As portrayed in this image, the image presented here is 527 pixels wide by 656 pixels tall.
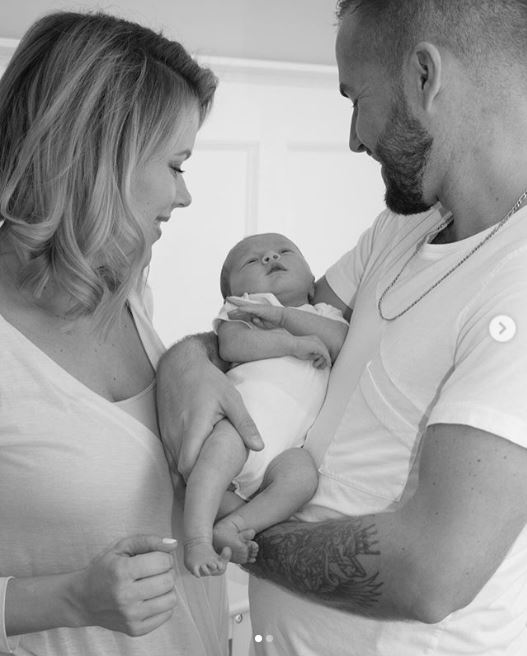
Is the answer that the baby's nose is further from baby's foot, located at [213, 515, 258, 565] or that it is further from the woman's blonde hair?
baby's foot, located at [213, 515, 258, 565]

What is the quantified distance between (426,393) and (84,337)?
0.49 meters

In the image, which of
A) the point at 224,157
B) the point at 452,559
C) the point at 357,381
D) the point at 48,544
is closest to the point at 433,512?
the point at 452,559

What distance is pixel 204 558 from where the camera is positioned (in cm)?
121

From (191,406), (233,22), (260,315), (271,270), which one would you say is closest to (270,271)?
(271,270)

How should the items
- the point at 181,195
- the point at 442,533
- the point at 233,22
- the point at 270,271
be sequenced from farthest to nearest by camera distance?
the point at 233,22 → the point at 270,271 → the point at 181,195 → the point at 442,533

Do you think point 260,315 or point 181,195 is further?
point 260,315

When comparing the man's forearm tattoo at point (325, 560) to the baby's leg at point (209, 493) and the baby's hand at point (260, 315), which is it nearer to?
the baby's leg at point (209, 493)

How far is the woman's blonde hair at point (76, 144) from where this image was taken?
49.9 inches

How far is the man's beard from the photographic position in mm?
1265

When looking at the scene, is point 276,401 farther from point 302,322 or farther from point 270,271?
point 270,271

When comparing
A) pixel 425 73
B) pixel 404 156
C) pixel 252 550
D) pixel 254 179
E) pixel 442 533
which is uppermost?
pixel 425 73

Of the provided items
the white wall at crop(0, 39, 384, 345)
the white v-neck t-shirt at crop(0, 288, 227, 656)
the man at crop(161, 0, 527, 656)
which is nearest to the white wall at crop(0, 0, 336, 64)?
the white wall at crop(0, 39, 384, 345)

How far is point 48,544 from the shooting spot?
123 cm

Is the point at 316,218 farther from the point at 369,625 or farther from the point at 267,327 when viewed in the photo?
the point at 369,625
